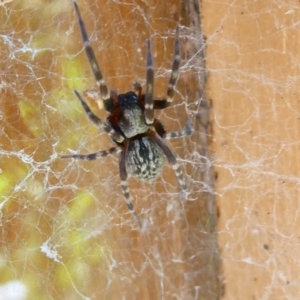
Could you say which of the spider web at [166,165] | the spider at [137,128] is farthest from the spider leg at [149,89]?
the spider web at [166,165]

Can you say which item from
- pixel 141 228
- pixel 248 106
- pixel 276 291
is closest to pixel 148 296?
pixel 141 228

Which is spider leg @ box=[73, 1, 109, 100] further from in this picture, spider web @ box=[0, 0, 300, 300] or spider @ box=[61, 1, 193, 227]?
spider web @ box=[0, 0, 300, 300]

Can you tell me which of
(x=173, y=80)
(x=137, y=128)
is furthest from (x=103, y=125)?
(x=173, y=80)

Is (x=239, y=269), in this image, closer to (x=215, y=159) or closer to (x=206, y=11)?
(x=215, y=159)

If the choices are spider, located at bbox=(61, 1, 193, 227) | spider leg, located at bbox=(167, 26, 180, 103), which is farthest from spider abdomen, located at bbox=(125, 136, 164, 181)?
spider leg, located at bbox=(167, 26, 180, 103)

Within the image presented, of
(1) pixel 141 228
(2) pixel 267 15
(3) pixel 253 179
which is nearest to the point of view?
(2) pixel 267 15

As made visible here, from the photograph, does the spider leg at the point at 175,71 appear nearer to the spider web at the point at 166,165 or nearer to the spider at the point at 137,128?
the spider at the point at 137,128

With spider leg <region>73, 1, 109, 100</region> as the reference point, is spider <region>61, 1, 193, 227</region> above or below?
below
